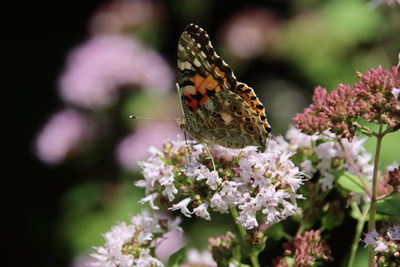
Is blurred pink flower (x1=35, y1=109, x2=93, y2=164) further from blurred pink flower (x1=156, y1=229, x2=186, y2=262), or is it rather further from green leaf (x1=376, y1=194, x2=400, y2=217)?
green leaf (x1=376, y1=194, x2=400, y2=217)

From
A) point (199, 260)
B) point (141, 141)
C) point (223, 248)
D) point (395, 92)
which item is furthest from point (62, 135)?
point (395, 92)

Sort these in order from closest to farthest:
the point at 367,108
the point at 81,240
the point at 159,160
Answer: the point at 367,108
the point at 159,160
the point at 81,240

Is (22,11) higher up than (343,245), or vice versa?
(22,11)

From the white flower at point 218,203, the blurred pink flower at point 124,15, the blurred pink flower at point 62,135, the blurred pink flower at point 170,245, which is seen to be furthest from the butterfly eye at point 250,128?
the blurred pink flower at point 124,15

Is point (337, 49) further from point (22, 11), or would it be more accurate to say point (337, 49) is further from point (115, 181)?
point (22, 11)

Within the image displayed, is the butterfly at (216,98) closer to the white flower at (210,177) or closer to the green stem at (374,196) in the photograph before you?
the white flower at (210,177)

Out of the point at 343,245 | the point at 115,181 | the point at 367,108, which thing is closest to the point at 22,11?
the point at 115,181

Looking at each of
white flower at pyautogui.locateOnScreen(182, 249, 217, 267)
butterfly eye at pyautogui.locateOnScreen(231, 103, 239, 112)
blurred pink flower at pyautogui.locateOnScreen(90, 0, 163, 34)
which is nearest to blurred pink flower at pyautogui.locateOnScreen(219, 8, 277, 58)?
blurred pink flower at pyautogui.locateOnScreen(90, 0, 163, 34)
